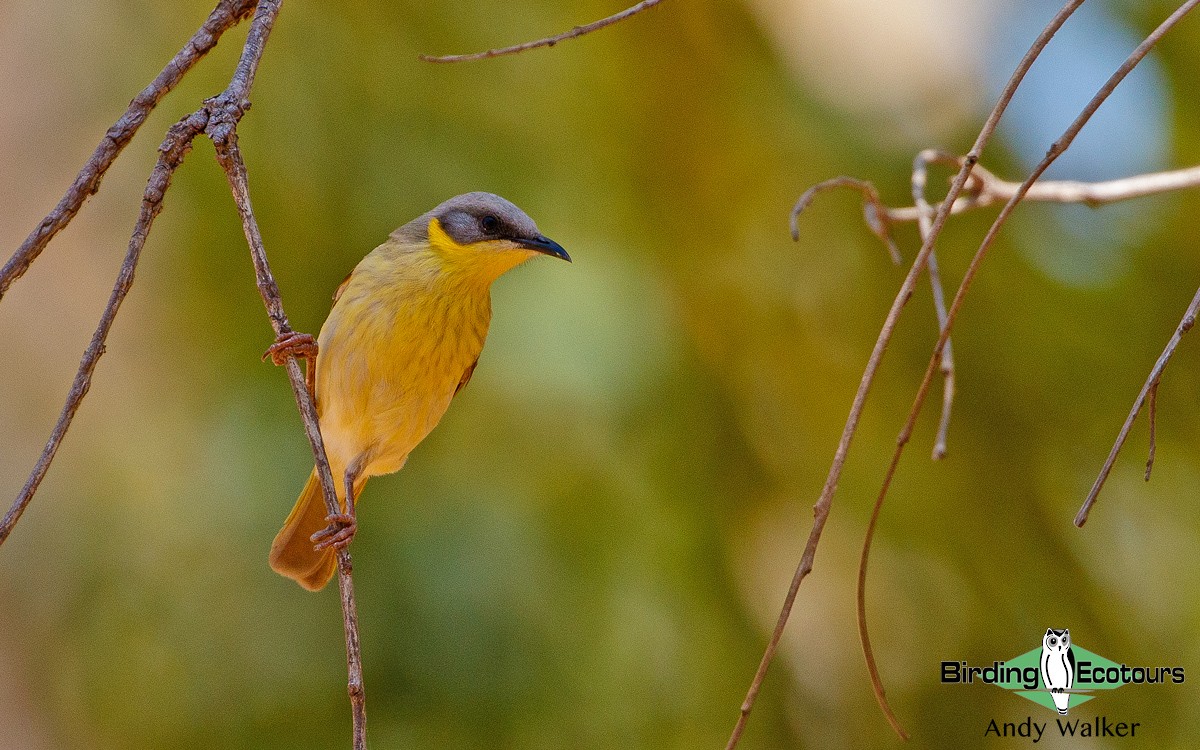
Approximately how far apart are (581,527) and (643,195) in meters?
1.60

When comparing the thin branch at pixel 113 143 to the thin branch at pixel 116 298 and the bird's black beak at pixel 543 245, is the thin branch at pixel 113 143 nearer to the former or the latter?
the thin branch at pixel 116 298

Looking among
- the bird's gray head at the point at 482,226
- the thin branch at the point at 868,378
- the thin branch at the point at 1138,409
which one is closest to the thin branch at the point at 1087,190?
the thin branch at the point at 868,378

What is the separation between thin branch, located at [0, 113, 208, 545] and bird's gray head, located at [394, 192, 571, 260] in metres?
1.24

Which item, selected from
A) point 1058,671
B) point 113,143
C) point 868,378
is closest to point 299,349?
point 113,143

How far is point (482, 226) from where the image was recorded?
303cm

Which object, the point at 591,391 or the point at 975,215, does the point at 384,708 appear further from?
the point at 975,215

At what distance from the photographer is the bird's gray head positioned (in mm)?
2961

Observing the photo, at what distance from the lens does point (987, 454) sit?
183 inches

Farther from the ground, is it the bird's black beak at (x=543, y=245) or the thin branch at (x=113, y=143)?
the bird's black beak at (x=543, y=245)

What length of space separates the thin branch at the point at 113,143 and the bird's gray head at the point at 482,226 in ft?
3.55

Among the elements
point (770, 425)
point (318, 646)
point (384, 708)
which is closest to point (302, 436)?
point (318, 646)

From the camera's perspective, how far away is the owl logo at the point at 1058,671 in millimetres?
3844

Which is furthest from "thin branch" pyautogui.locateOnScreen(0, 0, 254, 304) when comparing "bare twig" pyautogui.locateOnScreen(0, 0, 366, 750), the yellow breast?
the yellow breast

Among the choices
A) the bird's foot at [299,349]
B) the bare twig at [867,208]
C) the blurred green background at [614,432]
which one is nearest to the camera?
the bird's foot at [299,349]
